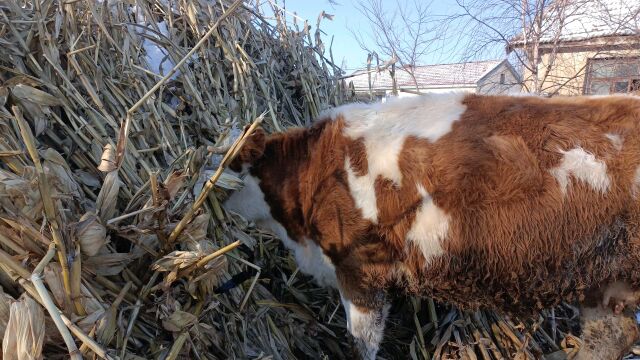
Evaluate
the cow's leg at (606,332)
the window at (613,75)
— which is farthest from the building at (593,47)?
the cow's leg at (606,332)

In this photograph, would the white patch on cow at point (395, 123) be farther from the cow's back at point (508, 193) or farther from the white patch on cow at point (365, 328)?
the white patch on cow at point (365, 328)

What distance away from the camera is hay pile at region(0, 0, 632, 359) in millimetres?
1832

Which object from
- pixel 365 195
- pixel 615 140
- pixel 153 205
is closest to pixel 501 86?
pixel 615 140

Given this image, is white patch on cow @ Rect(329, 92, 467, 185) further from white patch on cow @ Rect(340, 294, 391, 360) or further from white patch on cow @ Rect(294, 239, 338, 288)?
white patch on cow @ Rect(340, 294, 391, 360)

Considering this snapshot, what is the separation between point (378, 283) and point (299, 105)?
2078 mm

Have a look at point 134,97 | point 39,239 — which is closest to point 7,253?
point 39,239

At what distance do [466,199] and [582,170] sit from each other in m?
0.61

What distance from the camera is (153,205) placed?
2133 millimetres

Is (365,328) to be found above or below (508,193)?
below

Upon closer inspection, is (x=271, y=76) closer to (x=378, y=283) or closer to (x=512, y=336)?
(x=378, y=283)

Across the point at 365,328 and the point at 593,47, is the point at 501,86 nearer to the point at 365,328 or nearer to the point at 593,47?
the point at 593,47

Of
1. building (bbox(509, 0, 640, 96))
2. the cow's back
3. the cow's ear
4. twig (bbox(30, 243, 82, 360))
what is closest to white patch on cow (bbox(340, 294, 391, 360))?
the cow's back

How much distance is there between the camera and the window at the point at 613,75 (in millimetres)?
11305

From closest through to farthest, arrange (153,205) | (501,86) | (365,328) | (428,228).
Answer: (153,205), (428,228), (365,328), (501,86)
